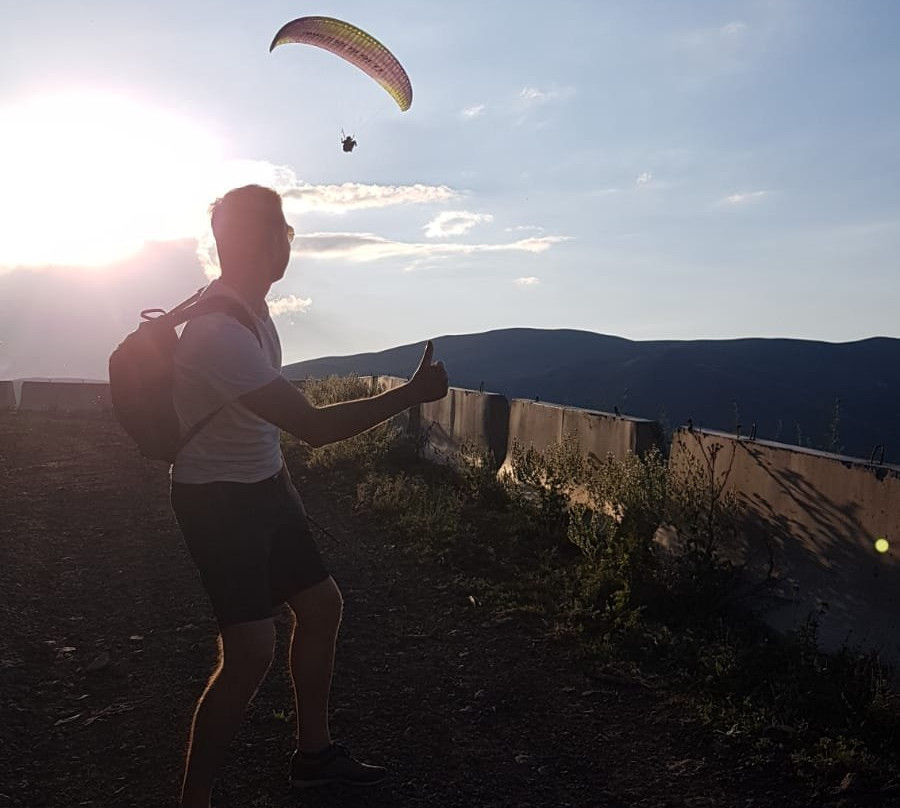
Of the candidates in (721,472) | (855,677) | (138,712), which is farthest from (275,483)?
(721,472)

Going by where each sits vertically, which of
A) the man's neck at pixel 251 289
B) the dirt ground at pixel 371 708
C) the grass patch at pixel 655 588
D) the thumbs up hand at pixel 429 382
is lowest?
the dirt ground at pixel 371 708

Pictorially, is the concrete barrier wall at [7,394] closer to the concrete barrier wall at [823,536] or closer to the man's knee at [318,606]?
the concrete barrier wall at [823,536]

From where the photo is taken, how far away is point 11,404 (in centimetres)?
2564

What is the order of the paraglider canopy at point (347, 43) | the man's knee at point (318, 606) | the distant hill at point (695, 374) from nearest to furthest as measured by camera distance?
the man's knee at point (318, 606) < the paraglider canopy at point (347, 43) < the distant hill at point (695, 374)

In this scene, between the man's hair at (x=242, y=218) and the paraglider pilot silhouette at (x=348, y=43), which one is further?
the paraglider pilot silhouette at (x=348, y=43)

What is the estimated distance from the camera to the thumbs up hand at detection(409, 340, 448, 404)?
3096 mm

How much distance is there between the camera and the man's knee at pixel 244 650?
3145mm

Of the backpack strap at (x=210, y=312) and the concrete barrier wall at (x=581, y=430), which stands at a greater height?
the backpack strap at (x=210, y=312)

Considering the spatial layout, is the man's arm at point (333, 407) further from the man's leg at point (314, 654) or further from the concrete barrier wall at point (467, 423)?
the concrete barrier wall at point (467, 423)

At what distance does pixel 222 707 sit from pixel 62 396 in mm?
25487

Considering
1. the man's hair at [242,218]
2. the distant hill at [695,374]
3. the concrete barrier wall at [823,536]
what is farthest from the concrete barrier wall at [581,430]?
the distant hill at [695,374]

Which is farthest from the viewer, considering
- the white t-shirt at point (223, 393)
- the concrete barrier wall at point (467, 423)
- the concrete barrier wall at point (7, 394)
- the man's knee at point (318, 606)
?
the concrete barrier wall at point (7, 394)

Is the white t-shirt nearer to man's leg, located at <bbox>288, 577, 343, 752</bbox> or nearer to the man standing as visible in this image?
the man standing

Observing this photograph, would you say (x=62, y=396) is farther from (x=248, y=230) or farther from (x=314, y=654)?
(x=248, y=230)
